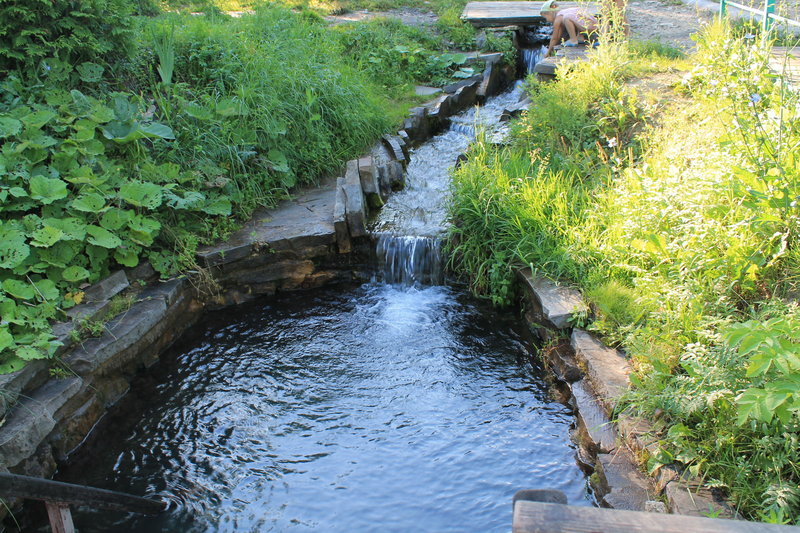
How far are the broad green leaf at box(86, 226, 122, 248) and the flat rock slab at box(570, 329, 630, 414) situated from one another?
3.77 meters

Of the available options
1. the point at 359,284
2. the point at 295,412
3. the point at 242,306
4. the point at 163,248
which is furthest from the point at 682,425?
the point at 163,248

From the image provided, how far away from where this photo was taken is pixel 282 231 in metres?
6.20

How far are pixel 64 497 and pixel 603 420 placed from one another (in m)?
3.13

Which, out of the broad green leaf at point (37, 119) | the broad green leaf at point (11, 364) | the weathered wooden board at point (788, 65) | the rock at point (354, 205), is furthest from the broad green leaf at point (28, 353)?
the weathered wooden board at point (788, 65)

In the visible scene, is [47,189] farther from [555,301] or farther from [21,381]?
[555,301]

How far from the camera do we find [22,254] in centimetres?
456

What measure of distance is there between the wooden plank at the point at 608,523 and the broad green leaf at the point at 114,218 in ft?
14.9

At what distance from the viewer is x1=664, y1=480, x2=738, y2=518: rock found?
297 cm

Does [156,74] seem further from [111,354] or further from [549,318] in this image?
[549,318]

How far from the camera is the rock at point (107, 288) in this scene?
4.97 metres

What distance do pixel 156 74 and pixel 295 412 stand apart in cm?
464

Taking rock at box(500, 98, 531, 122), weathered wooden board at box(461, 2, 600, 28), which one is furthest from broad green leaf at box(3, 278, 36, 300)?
weathered wooden board at box(461, 2, 600, 28)

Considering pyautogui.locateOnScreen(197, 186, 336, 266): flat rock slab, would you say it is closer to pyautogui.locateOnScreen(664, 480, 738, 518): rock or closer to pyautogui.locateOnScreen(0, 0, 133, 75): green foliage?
pyautogui.locateOnScreen(0, 0, 133, 75): green foliage

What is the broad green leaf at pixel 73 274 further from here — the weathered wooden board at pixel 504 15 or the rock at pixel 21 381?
the weathered wooden board at pixel 504 15
